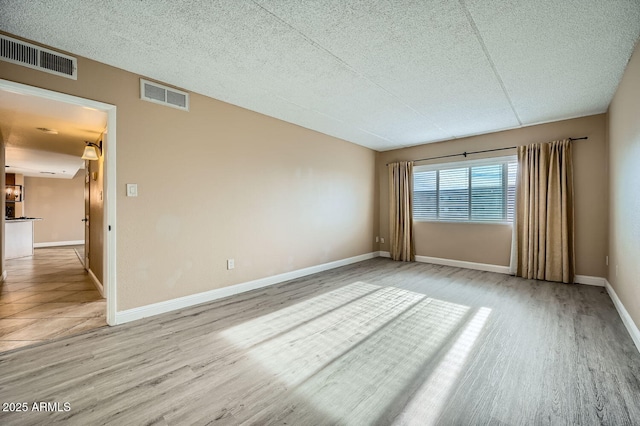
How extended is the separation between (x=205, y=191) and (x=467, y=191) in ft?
15.6

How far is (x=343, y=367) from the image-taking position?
205 cm

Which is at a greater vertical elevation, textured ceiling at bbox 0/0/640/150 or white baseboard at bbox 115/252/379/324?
textured ceiling at bbox 0/0/640/150

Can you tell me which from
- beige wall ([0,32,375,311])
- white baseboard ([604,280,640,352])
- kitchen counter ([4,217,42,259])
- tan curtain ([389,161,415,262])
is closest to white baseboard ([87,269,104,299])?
beige wall ([0,32,375,311])

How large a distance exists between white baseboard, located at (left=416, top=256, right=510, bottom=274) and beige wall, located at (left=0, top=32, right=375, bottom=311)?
216cm

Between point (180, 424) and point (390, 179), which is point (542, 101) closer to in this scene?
point (390, 179)

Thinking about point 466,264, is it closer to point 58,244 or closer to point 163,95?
point 163,95

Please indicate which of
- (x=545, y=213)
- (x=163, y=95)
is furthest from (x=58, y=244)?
(x=545, y=213)

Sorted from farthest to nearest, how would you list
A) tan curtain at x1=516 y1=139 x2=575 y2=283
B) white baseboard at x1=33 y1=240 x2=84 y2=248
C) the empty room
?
white baseboard at x1=33 y1=240 x2=84 y2=248
tan curtain at x1=516 y1=139 x2=575 y2=283
the empty room

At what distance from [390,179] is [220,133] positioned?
401 centimetres

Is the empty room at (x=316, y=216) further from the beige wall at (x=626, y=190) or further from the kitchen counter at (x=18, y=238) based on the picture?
the kitchen counter at (x=18, y=238)

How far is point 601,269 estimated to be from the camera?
4.09m

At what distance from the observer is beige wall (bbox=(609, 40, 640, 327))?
96.0 inches

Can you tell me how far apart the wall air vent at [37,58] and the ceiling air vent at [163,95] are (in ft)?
1.84

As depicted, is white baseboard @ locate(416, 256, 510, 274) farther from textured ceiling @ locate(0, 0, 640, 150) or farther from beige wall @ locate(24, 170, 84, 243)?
beige wall @ locate(24, 170, 84, 243)
